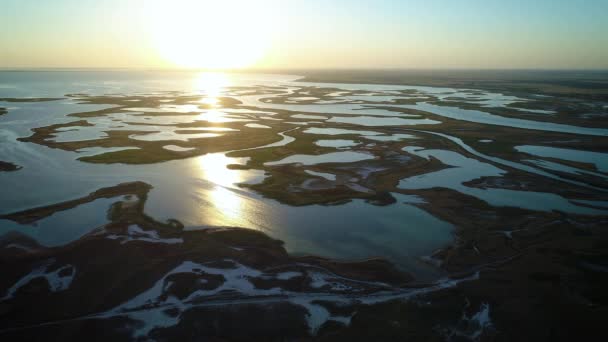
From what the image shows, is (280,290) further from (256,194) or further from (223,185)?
(223,185)

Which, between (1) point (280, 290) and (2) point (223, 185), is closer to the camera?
(1) point (280, 290)

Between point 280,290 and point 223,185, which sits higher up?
point 223,185

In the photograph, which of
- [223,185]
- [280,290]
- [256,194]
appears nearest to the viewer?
[280,290]

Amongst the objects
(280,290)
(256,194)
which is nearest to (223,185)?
(256,194)

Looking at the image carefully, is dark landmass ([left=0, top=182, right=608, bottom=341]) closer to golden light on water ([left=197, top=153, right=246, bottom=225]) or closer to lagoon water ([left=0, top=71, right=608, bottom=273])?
lagoon water ([left=0, top=71, right=608, bottom=273])

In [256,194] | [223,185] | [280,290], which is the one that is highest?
[223,185]

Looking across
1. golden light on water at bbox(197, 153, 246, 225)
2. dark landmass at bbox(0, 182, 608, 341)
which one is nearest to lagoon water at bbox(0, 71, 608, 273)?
golden light on water at bbox(197, 153, 246, 225)

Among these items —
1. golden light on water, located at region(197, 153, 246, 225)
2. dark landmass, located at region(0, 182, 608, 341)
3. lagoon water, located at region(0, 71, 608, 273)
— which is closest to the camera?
dark landmass, located at region(0, 182, 608, 341)

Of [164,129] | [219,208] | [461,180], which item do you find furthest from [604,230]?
[164,129]

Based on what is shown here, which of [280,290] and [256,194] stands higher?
[256,194]

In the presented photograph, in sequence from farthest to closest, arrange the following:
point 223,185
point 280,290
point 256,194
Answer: point 223,185, point 256,194, point 280,290

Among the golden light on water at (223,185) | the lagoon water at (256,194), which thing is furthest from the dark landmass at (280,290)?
the golden light on water at (223,185)
